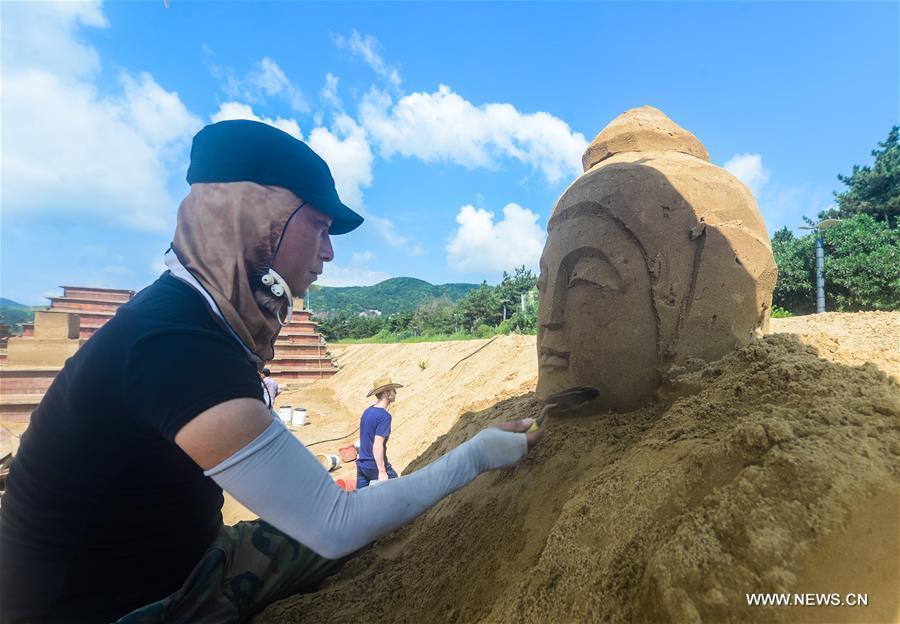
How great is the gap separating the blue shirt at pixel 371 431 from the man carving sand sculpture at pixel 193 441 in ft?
9.75

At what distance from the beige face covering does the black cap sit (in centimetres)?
3

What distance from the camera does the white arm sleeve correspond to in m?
1.21

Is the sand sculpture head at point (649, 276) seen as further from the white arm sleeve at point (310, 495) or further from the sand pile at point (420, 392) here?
the sand pile at point (420, 392)

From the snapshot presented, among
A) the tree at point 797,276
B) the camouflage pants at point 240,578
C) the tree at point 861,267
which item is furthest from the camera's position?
the tree at point 797,276

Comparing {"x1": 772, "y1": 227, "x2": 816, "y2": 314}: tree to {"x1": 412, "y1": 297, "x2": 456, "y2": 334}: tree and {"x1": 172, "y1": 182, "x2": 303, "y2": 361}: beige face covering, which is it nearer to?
{"x1": 172, "y1": 182, "x2": 303, "y2": 361}: beige face covering

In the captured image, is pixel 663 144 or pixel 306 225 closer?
pixel 306 225

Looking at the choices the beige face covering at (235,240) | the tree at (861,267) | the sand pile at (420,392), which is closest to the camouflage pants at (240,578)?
the beige face covering at (235,240)

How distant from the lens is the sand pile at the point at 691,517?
40.9 inches

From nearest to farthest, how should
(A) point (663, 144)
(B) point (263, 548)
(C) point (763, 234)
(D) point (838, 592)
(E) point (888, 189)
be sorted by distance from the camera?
(D) point (838, 592) < (B) point (263, 548) < (C) point (763, 234) < (A) point (663, 144) < (E) point (888, 189)

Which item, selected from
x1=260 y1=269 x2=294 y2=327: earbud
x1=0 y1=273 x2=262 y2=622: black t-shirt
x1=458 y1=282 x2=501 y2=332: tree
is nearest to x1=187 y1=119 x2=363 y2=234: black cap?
x1=260 y1=269 x2=294 y2=327: earbud

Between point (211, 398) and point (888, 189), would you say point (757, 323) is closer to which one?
point (211, 398)

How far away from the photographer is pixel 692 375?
78.1 inches

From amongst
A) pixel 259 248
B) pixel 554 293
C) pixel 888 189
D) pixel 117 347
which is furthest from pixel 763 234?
pixel 888 189

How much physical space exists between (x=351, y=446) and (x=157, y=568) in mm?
5673
